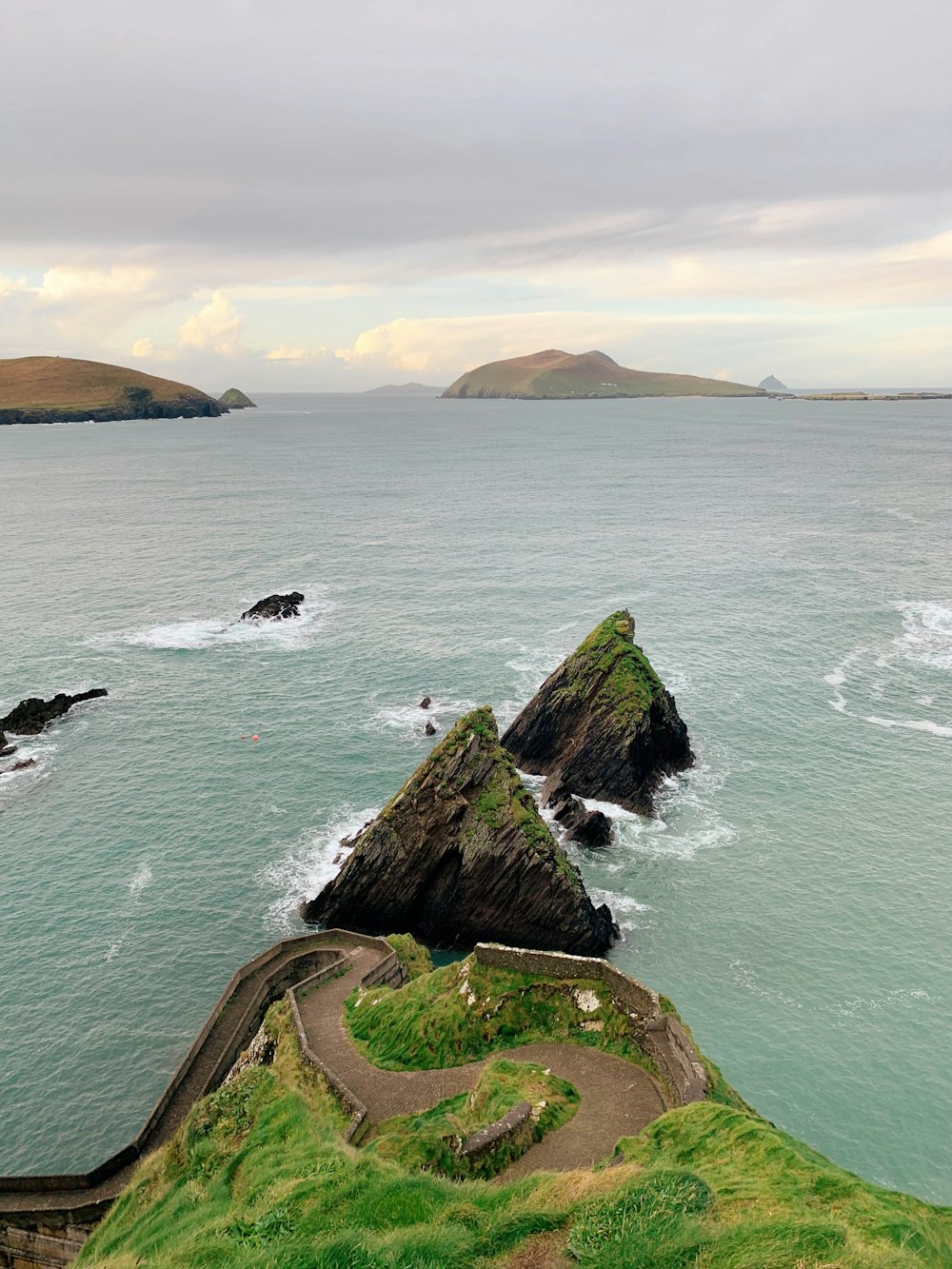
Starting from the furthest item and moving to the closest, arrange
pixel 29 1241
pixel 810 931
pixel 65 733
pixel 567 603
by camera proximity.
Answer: pixel 567 603
pixel 65 733
pixel 810 931
pixel 29 1241

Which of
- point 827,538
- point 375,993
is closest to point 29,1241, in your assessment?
point 375,993

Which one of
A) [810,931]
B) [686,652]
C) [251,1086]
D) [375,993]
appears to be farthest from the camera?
[686,652]

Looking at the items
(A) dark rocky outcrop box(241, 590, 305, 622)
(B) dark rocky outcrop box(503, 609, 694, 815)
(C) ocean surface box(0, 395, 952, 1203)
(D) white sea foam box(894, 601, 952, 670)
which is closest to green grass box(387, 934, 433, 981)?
(C) ocean surface box(0, 395, 952, 1203)

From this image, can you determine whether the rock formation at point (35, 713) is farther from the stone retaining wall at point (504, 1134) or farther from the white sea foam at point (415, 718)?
the stone retaining wall at point (504, 1134)

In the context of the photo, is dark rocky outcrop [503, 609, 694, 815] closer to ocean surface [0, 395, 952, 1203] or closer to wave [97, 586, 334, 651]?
ocean surface [0, 395, 952, 1203]

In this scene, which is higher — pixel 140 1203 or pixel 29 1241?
pixel 140 1203

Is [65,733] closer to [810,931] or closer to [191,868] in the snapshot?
[191,868]

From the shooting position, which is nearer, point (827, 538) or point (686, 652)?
point (686, 652)
